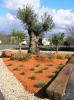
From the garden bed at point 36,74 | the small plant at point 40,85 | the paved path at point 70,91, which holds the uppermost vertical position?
the paved path at point 70,91

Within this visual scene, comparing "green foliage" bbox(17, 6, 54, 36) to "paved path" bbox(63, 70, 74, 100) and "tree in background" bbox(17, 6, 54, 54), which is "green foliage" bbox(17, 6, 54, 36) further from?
"paved path" bbox(63, 70, 74, 100)

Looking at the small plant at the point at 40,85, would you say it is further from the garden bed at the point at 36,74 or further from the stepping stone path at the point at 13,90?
the stepping stone path at the point at 13,90

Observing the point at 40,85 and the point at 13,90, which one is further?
the point at 40,85

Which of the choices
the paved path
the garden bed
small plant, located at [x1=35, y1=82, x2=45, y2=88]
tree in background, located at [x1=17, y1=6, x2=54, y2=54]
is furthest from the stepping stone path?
tree in background, located at [x1=17, y1=6, x2=54, y2=54]

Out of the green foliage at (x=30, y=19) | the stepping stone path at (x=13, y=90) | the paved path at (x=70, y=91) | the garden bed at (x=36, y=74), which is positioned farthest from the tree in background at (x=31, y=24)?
the paved path at (x=70, y=91)

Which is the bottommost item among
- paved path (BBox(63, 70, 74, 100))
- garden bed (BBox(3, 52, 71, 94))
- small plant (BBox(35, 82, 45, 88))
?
garden bed (BBox(3, 52, 71, 94))

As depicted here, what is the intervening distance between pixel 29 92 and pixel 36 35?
69.0 ft

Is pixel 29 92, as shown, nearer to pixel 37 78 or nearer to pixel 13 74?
pixel 37 78

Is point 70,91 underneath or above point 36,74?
above

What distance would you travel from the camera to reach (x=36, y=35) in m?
34.1

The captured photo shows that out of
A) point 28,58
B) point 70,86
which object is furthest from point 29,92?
point 28,58

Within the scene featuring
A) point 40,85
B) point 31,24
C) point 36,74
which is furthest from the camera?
point 31,24

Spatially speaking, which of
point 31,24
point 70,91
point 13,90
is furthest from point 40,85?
point 31,24

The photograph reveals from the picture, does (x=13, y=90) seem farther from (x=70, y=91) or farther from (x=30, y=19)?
(x=30, y=19)
